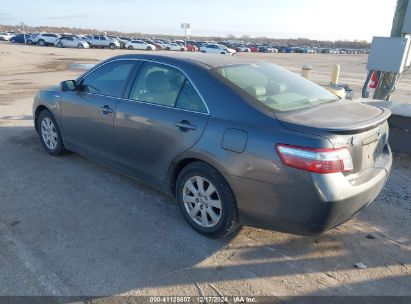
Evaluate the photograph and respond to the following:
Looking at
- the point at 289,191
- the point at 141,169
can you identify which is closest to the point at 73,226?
the point at 141,169

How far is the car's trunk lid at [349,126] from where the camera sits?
103 inches

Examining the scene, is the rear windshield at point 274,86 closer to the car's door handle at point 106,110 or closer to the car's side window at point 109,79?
the car's side window at point 109,79

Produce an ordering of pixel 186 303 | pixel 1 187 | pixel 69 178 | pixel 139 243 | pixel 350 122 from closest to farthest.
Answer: pixel 186 303, pixel 350 122, pixel 139 243, pixel 1 187, pixel 69 178

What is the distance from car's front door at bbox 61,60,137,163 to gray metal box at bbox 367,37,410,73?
5.09 metres

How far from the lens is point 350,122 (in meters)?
2.79

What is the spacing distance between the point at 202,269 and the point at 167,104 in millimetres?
1596

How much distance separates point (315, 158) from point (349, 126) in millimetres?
425

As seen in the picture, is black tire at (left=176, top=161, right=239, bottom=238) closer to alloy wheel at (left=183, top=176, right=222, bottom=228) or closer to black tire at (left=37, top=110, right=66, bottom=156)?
alloy wheel at (left=183, top=176, right=222, bottom=228)

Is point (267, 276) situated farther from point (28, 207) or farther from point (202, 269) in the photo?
point (28, 207)

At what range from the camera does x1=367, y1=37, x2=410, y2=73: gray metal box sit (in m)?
6.54

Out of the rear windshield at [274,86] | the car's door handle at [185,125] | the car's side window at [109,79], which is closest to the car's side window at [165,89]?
the car's door handle at [185,125]

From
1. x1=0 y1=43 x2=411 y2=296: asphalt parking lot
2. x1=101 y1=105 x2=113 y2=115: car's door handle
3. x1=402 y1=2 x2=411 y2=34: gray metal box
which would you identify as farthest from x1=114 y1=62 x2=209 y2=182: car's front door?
x1=402 y1=2 x2=411 y2=34: gray metal box

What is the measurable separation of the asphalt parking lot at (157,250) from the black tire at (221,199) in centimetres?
12

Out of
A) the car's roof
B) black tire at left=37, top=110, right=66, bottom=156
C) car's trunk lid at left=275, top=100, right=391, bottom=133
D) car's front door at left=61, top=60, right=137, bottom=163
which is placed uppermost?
the car's roof
